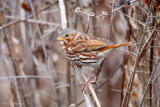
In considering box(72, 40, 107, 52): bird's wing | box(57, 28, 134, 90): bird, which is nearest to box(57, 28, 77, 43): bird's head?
box(57, 28, 134, 90): bird

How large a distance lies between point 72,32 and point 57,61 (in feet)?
7.49

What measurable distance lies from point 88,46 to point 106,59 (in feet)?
1.27

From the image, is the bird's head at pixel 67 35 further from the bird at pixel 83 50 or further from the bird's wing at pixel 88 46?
the bird's wing at pixel 88 46

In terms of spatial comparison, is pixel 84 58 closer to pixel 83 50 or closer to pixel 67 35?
pixel 83 50

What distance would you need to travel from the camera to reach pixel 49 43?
4441 millimetres

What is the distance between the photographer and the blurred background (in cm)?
235

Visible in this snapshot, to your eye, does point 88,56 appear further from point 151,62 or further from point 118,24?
point 118,24

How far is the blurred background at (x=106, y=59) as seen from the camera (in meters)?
2.35

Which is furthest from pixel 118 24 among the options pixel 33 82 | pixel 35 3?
pixel 33 82

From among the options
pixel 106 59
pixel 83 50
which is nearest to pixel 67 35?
pixel 83 50

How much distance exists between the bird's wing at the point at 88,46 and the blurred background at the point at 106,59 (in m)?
0.16

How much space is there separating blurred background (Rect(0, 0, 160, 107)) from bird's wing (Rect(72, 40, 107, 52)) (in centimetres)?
16

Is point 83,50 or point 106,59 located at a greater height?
point 83,50

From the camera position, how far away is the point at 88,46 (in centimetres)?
261
